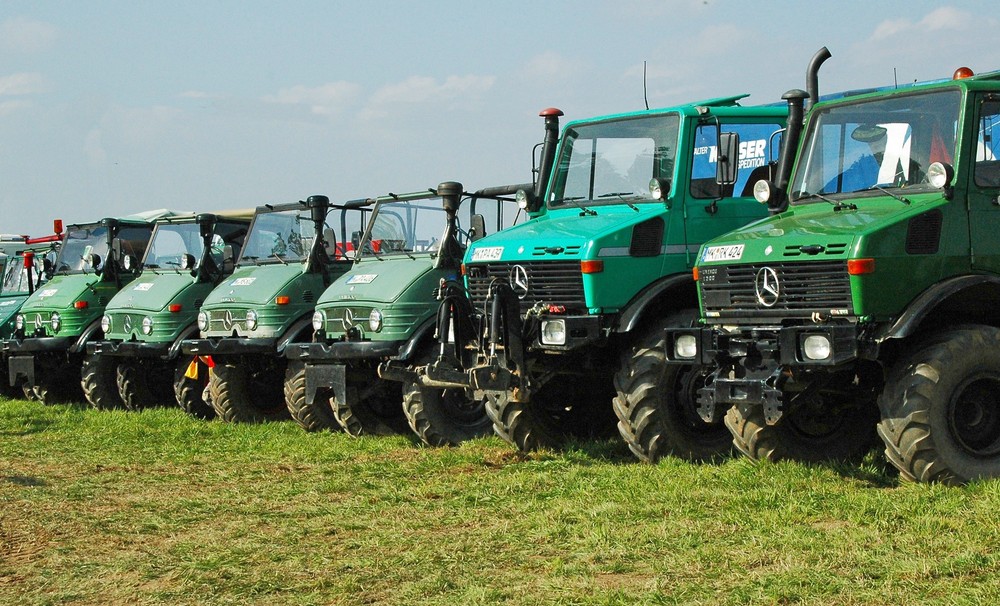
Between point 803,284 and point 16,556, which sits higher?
point 803,284

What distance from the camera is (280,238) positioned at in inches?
546

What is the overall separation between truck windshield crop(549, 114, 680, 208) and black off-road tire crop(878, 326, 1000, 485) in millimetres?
2824

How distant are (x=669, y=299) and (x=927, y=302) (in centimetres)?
249

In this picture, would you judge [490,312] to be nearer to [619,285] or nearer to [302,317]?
[619,285]

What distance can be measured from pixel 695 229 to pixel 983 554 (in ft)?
13.8

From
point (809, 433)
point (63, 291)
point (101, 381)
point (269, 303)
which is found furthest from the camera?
point (63, 291)

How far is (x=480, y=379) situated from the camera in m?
9.24

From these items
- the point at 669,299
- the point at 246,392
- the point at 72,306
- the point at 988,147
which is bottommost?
the point at 246,392

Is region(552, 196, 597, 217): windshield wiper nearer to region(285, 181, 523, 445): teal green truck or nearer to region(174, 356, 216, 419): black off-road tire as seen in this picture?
region(285, 181, 523, 445): teal green truck

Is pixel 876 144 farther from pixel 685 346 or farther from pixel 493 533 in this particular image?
pixel 493 533

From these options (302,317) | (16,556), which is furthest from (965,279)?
(302,317)

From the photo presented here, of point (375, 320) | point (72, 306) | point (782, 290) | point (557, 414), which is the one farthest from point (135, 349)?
point (782, 290)

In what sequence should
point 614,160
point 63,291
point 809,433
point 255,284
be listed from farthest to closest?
point 63,291 → point 255,284 → point 614,160 → point 809,433

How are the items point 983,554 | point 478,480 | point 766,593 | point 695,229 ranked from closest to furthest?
point 766,593, point 983,554, point 478,480, point 695,229
